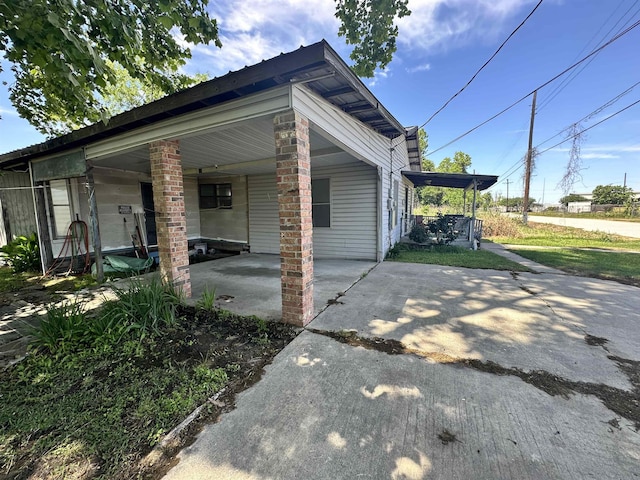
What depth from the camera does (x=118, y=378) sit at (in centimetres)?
219

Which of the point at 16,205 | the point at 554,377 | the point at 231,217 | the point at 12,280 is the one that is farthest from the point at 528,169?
the point at 16,205

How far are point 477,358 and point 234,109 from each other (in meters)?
3.67

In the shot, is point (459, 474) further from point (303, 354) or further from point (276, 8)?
point (276, 8)

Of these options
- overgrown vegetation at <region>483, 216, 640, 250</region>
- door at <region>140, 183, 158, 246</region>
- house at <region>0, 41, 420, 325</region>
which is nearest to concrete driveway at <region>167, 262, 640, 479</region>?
house at <region>0, 41, 420, 325</region>

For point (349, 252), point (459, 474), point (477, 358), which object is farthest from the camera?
point (349, 252)

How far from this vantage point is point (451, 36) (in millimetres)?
7965

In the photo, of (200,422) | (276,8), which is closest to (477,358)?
(200,422)

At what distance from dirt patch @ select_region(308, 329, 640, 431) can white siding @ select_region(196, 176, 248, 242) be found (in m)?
6.82

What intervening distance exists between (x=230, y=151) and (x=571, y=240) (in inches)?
519

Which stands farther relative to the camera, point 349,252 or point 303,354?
point 349,252

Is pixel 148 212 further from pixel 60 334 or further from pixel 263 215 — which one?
pixel 60 334

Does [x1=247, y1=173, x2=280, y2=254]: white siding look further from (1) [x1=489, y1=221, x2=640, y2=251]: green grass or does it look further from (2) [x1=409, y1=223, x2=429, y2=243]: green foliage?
(1) [x1=489, y1=221, x2=640, y2=251]: green grass

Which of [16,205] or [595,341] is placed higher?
[16,205]

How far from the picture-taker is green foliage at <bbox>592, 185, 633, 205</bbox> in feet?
117
